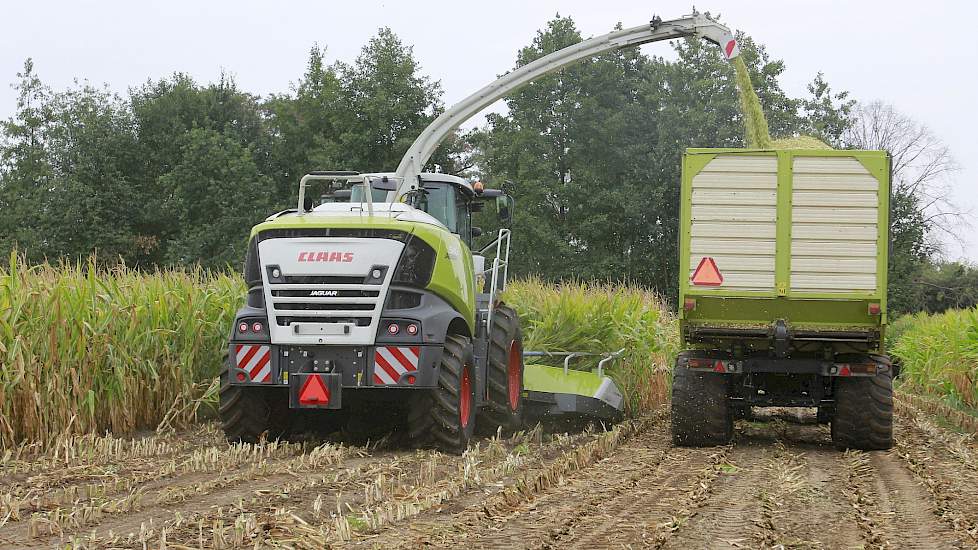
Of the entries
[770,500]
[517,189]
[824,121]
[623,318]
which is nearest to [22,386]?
[770,500]

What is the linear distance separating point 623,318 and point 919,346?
1010cm

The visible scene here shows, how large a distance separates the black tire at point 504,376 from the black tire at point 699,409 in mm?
1523

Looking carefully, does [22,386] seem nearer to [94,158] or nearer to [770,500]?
[770,500]

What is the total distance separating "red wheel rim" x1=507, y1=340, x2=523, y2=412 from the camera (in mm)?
10594

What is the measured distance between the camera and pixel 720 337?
32.5 feet

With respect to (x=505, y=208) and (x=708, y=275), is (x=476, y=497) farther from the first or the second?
(x=505, y=208)

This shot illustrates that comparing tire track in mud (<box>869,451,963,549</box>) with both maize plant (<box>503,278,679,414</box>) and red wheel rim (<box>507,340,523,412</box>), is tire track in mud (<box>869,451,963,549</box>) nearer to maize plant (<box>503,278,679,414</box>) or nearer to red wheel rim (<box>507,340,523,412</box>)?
red wheel rim (<box>507,340,523,412</box>)

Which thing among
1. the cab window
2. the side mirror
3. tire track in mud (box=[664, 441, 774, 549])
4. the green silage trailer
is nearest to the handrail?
the cab window

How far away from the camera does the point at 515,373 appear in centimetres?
1079

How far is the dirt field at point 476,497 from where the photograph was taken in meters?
5.31

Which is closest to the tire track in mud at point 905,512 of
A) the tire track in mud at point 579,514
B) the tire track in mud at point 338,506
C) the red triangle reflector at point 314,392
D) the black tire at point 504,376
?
the tire track in mud at point 579,514

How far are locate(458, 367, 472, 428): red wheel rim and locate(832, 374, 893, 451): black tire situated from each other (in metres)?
3.38

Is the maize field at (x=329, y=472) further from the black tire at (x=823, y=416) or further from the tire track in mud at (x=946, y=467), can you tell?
the black tire at (x=823, y=416)

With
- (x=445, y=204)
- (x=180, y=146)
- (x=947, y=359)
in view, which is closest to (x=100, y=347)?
(x=445, y=204)
